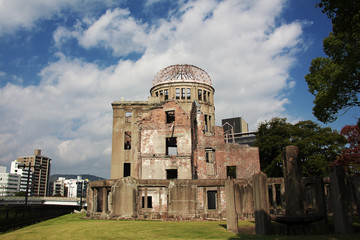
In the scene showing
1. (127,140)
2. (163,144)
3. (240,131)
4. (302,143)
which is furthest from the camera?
(240,131)

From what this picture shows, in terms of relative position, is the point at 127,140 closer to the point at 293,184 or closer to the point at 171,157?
the point at 171,157

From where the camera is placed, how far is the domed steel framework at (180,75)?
40.8m

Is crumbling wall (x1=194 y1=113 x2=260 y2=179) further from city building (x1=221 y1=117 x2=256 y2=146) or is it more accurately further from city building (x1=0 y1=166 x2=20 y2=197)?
city building (x1=0 y1=166 x2=20 y2=197)

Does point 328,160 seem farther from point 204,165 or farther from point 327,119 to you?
point 327,119

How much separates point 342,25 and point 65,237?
13754 millimetres

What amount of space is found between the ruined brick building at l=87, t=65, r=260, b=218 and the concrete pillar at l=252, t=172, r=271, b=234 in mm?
7807

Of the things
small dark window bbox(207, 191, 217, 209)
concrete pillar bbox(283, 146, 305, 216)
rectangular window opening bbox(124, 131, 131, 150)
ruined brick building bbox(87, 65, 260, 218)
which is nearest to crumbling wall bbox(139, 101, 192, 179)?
ruined brick building bbox(87, 65, 260, 218)

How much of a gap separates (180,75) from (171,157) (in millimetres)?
14763

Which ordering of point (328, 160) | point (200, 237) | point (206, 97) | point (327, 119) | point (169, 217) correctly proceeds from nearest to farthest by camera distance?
point (200, 237) → point (327, 119) → point (169, 217) → point (328, 160) → point (206, 97)

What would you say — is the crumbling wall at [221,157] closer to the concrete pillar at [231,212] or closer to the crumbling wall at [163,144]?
the crumbling wall at [163,144]

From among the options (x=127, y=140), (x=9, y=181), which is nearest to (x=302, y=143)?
(x=127, y=140)

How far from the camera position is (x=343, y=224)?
11.3 meters

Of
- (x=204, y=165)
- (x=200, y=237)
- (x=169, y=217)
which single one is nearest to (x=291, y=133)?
(x=204, y=165)

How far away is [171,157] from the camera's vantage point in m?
30.1
